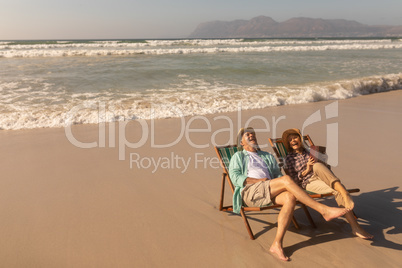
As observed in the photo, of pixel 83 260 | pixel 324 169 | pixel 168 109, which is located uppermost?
pixel 168 109

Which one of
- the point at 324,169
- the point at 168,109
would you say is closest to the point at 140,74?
the point at 168,109

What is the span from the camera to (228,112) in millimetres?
8422

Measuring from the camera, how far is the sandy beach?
2.92 m

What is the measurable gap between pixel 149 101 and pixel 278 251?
6928mm

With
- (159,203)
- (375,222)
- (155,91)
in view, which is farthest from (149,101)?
(375,222)

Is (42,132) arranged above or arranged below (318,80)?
below

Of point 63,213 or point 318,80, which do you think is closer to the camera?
point 63,213

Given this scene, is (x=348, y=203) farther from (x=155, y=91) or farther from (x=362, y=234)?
(x=155, y=91)

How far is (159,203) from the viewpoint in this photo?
3895 millimetres

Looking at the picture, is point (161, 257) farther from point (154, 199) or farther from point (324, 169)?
point (324, 169)

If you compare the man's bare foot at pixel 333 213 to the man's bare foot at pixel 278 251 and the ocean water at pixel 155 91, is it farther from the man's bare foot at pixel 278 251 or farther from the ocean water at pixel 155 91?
the ocean water at pixel 155 91

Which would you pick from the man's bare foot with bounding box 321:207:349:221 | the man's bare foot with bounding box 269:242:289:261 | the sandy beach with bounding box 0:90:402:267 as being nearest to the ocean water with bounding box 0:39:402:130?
the sandy beach with bounding box 0:90:402:267

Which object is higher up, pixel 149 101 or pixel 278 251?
pixel 149 101

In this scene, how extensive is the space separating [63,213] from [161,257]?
142cm
